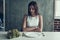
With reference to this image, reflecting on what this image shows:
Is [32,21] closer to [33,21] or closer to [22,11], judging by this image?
→ [33,21]

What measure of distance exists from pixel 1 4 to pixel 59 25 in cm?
145

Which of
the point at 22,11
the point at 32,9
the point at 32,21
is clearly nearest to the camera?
the point at 32,21

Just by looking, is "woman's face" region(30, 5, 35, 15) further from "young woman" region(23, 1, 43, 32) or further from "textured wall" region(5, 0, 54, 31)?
"textured wall" region(5, 0, 54, 31)

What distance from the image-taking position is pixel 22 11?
137 inches

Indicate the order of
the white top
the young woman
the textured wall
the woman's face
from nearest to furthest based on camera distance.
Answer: the young woman, the white top, the woman's face, the textured wall

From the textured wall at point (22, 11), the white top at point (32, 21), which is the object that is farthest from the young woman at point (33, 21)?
the textured wall at point (22, 11)

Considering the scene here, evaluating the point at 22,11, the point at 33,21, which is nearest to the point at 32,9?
the point at 33,21

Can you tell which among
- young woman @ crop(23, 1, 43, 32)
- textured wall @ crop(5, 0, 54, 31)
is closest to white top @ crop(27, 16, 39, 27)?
young woman @ crop(23, 1, 43, 32)

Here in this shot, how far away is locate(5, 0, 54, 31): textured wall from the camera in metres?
3.46

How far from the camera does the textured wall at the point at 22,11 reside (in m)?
3.46

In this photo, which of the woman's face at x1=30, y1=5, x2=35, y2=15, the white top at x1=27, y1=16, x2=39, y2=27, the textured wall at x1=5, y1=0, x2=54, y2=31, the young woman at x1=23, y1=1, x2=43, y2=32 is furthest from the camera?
the textured wall at x1=5, y1=0, x2=54, y2=31

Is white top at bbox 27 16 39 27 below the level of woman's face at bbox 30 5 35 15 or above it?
below

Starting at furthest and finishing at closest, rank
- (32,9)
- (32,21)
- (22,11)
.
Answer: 1. (22,11)
2. (32,9)
3. (32,21)

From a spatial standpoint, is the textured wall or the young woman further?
the textured wall
